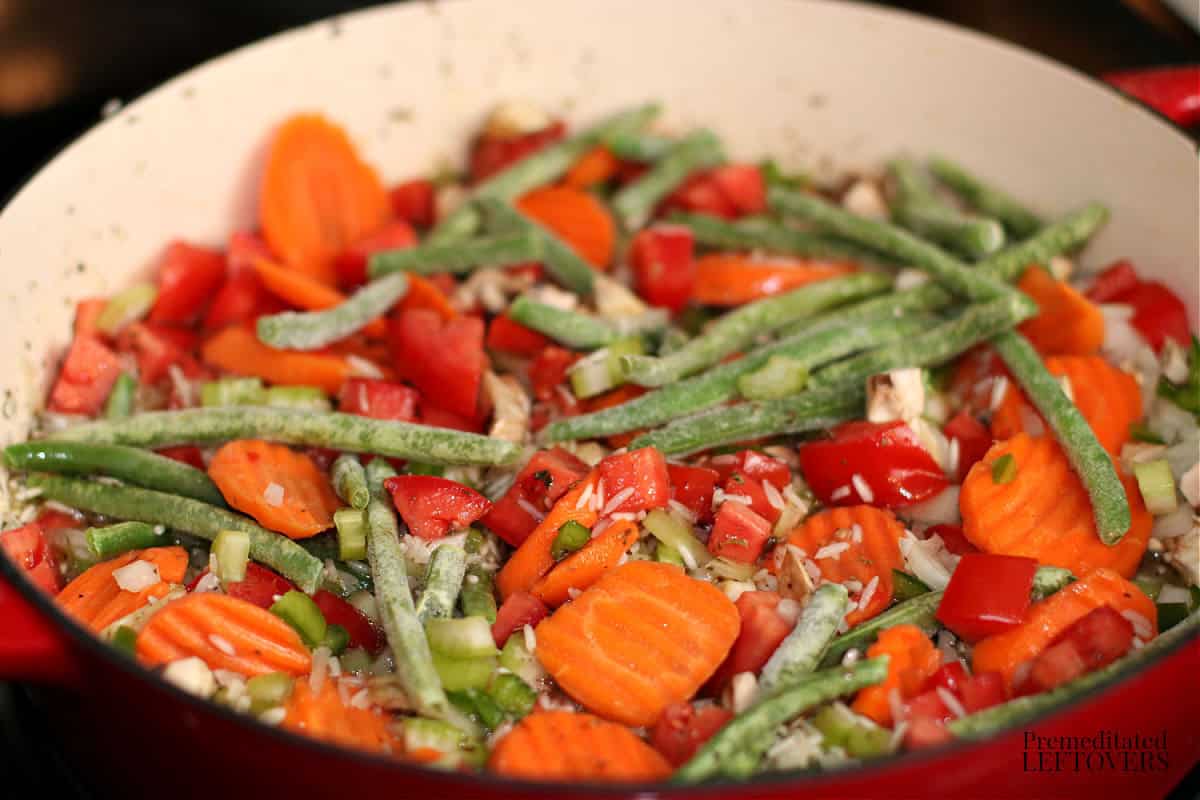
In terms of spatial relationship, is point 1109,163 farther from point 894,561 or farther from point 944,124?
point 894,561

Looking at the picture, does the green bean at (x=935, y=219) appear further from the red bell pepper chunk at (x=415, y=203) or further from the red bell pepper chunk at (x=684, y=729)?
the red bell pepper chunk at (x=684, y=729)

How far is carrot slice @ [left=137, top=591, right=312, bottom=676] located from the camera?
2650mm

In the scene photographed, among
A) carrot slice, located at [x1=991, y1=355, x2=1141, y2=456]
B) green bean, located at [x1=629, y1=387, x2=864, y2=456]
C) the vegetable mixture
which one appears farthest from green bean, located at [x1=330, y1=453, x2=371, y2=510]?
carrot slice, located at [x1=991, y1=355, x2=1141, y2=456]

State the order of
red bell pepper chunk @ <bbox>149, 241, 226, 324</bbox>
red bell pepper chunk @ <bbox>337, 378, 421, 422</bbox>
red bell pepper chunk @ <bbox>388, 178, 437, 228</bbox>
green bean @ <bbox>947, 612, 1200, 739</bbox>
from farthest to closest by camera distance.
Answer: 1. red bell pepper chunk @ <bbox>388, 178, 437, 228</bbox>
2. red bell pepper chunk @ <bbox>149, 241, 226, 324</bbox>
3. red bell pepper chunk @ <bbox>337, 378, 421, 422</bbox>
4. green bean @ <bbox>947, 612, 1200, 739</bbox>

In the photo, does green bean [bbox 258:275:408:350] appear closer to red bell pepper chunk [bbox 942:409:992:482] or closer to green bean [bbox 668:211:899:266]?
green bean [bbox 668:211:899:266]

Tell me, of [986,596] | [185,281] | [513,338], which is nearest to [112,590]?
[185,281]

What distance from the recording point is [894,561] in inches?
117

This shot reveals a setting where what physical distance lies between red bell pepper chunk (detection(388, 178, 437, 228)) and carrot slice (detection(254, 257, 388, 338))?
63 centimetres

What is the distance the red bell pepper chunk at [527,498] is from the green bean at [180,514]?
467mm

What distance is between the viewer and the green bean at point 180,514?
2.90m

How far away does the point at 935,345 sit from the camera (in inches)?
136

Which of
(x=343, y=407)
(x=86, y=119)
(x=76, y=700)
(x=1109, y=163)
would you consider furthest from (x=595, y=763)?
(x=86, y=119)

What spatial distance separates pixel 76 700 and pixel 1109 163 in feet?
11.0

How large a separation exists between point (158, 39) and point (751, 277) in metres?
2.60
